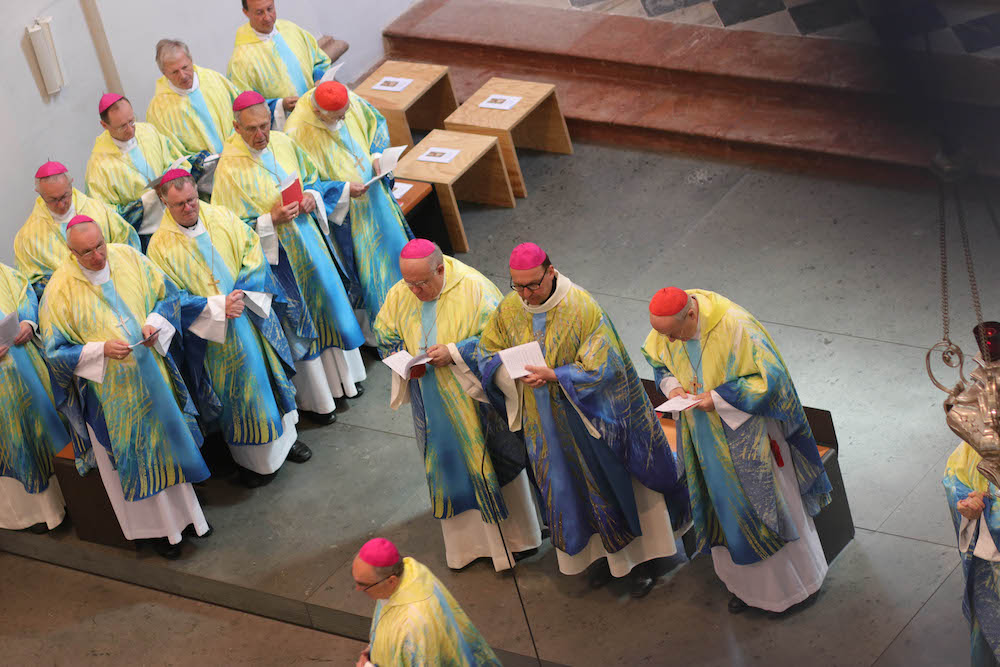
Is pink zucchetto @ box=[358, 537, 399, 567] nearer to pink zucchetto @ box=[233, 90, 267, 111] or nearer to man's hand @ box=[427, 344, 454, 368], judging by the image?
man's hand @ box=[427, 344, 454, 368]

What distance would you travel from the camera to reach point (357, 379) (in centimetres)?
747

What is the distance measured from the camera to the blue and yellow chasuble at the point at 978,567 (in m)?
4.27

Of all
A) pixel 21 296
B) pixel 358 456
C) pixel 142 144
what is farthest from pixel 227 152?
pixel 358 456

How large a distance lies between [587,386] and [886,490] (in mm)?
1756

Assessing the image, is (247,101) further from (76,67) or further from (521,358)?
(521,358)

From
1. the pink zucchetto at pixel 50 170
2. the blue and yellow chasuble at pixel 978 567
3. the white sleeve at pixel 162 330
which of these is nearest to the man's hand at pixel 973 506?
the blue and yellow chasuble at pixel 978 567

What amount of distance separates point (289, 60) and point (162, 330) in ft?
9.39

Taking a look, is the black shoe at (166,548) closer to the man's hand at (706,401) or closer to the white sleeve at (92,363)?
the white sleeve at (92,363)

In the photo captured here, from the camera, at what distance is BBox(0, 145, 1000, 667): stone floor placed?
533 cm

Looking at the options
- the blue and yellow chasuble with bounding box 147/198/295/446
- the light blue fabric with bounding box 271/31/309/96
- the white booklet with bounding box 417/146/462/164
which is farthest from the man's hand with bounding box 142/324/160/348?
the white booklet with bounding box 417/146/462/164

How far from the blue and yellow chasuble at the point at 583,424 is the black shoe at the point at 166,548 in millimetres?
2060

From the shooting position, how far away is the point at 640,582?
222 inches

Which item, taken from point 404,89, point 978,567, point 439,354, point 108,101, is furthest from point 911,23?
point 404,89

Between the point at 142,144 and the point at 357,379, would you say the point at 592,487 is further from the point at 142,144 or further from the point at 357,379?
the point at 142,144
